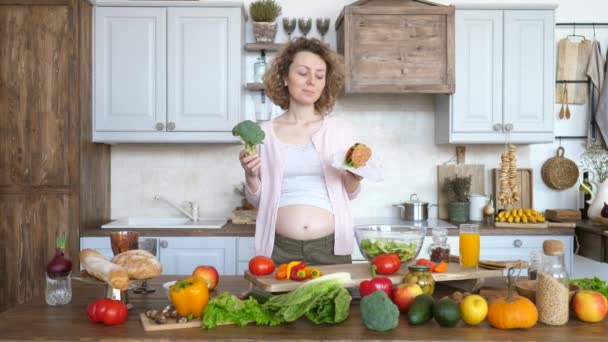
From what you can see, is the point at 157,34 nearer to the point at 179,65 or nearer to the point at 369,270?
the point at 179,65

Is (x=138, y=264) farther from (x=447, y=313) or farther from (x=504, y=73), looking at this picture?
(x=504, y=73)

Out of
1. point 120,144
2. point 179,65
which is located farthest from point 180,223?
point 179,65

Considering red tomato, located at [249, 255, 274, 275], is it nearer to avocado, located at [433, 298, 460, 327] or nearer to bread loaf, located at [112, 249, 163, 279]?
bread loaf, located at [112, 249, 163, 279]

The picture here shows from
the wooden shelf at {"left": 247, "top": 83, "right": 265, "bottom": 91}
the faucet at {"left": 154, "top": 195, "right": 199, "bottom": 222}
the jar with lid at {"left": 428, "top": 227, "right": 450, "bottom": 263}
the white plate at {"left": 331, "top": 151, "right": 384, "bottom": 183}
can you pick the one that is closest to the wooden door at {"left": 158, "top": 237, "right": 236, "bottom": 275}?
the faucet at {"left": 154, "top": 195, "right": 199, "bottom": 222}

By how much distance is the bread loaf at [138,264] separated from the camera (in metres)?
1.61

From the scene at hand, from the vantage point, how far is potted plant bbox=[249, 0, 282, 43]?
3.87 metres

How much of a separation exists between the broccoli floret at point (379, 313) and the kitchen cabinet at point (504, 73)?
258cm

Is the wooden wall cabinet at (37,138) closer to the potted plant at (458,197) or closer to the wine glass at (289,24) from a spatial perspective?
the wine glass at (289,24)

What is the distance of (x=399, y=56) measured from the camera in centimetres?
373

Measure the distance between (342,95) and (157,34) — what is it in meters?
1.33

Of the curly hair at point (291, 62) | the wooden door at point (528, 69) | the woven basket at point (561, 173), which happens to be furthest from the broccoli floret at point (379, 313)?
the woven basket at point (561, 173)

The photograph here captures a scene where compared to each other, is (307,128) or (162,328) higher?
(307,128)

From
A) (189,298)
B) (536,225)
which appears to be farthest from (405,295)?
(536,225)

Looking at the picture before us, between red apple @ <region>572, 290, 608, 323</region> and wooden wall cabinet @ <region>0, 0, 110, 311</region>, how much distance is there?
9.68 feet
